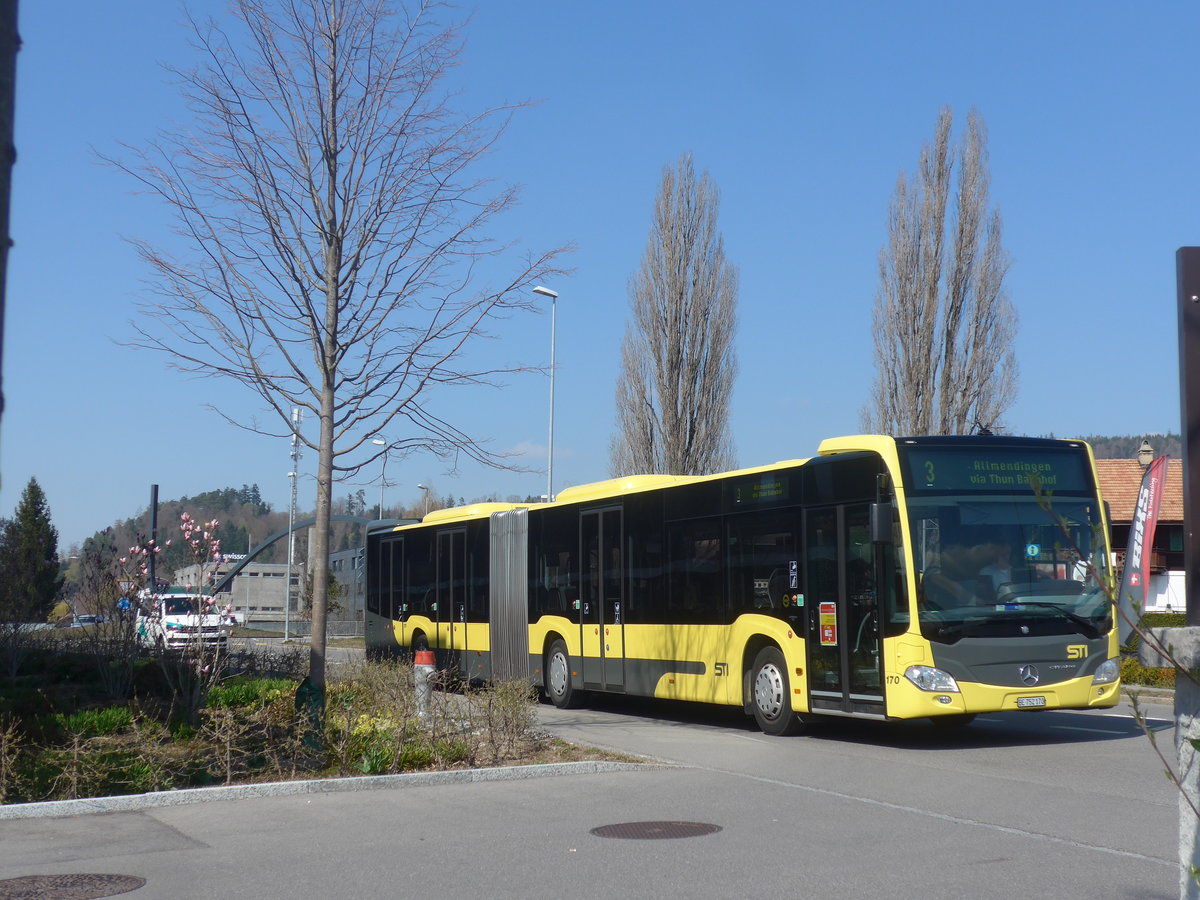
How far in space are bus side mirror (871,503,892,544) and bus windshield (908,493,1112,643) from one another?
42 cm

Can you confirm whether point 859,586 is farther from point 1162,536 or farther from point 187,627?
point 1162,536

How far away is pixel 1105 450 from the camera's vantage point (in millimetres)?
142500

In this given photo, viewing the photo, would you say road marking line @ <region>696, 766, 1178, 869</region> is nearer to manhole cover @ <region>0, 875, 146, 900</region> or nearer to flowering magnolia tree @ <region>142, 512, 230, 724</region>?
flowering magnolia tree @ <region>142, 512, 230, 724</region>

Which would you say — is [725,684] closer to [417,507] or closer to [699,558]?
[699,558]

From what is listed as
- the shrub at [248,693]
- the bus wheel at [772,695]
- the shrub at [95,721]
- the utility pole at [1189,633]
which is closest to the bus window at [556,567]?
the bus wheel at [772,695]

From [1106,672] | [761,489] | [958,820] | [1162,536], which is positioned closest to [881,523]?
[761,489]

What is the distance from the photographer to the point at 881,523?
13570 mm

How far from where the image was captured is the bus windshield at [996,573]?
13.7 metres

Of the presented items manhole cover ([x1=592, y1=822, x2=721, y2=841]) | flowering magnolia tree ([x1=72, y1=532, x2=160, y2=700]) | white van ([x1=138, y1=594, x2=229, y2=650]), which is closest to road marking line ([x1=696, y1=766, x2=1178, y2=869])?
manhole cover ([x1=592, y1=822, x2=721, y2=841])

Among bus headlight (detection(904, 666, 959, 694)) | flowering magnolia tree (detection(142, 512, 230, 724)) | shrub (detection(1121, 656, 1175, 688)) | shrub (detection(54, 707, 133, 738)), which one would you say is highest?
flowering magnolia tree (detection(142, 512, 230, 724))

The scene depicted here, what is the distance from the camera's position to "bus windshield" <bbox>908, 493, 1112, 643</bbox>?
44.9ft

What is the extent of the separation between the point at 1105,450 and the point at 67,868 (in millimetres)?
146503

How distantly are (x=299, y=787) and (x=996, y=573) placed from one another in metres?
7.45

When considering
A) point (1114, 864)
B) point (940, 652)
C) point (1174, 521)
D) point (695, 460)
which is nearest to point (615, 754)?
point (940, 652)
